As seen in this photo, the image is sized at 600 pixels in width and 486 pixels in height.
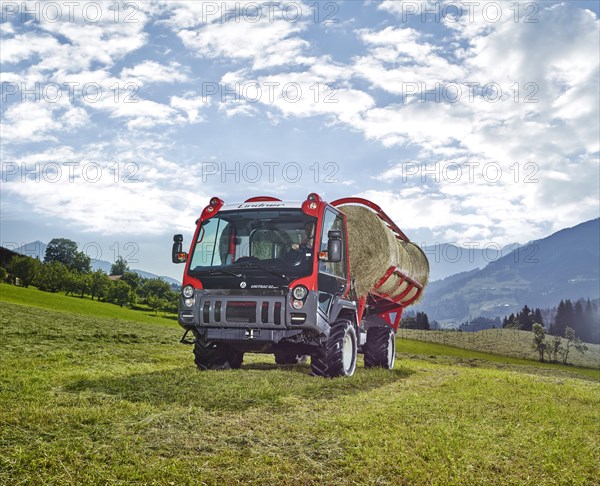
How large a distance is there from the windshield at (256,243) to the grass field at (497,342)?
58.4 meters

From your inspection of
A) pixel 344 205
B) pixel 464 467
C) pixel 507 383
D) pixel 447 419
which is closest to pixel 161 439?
pixel 464 467

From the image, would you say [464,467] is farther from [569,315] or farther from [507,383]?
[569,315]

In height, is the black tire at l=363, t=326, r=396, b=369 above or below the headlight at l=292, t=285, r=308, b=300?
below

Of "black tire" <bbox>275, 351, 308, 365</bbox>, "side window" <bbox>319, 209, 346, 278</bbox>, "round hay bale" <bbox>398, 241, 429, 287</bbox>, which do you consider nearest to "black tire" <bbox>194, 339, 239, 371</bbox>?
"black tire" <bbox>275, 351, 308, 365</bbox>

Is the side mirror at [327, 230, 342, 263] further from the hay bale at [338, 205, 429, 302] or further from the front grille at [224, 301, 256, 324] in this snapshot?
the hay bale at [338, 205, 429, 302]

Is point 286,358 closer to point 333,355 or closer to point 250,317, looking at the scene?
point 333,355

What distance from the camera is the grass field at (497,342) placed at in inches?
2975

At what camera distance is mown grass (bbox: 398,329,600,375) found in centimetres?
7538

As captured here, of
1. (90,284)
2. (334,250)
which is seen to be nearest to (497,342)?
(90,284)

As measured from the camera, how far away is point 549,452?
651 centimetres

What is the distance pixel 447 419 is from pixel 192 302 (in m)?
4.98

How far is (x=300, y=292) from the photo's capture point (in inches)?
398

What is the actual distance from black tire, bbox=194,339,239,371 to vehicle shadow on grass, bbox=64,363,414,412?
27 cm

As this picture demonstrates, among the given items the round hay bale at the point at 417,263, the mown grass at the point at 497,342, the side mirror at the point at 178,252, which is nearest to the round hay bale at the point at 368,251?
the round hay bale at the point at 417,263
